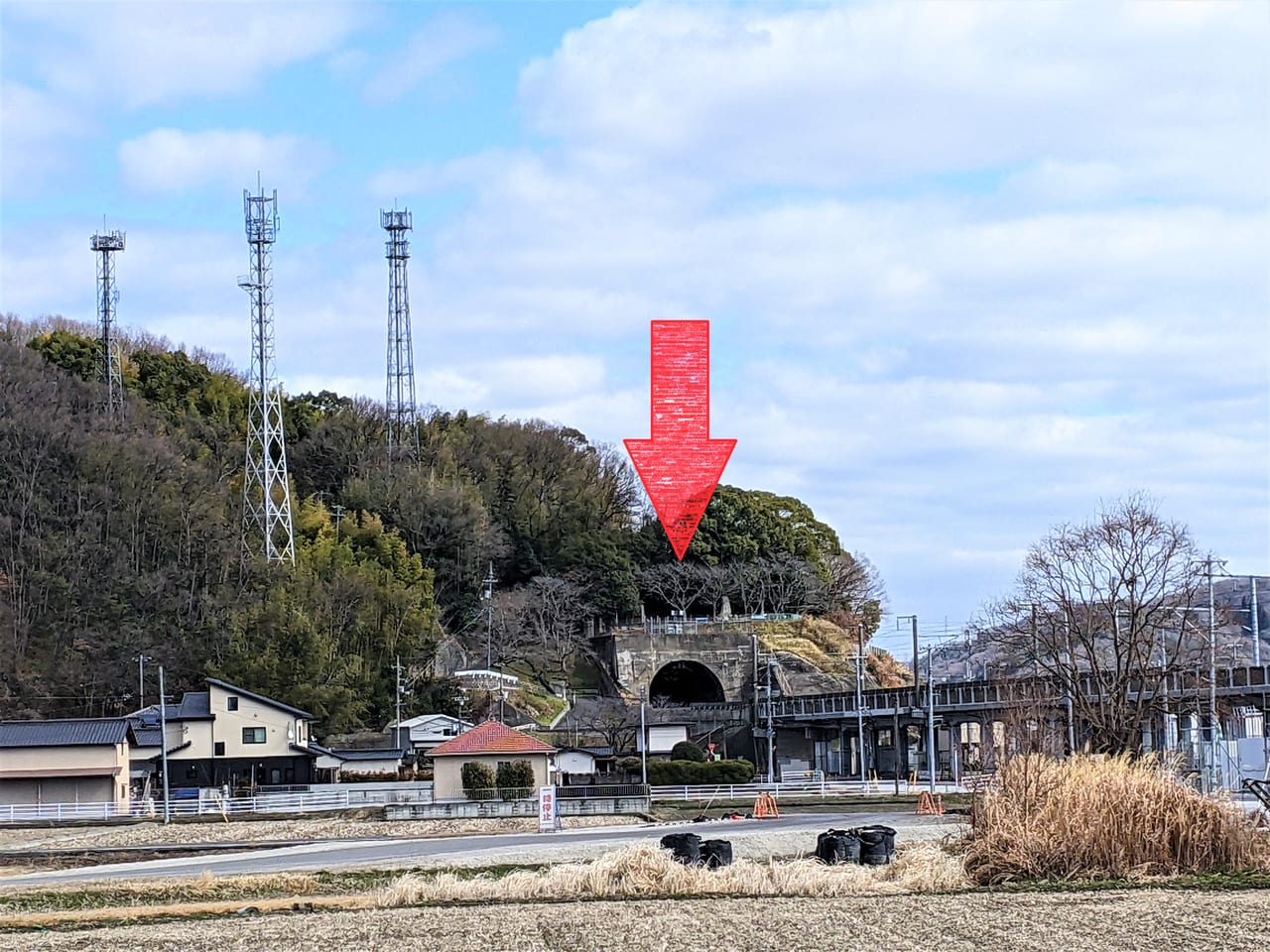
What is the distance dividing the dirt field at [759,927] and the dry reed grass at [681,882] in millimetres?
802

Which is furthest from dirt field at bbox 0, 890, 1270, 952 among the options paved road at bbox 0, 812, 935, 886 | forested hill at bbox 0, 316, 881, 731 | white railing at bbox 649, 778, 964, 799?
forested hill at bbox 0, 316, 881, 731

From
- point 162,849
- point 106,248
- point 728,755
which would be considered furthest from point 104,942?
point 106,248

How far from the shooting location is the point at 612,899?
21234 millimetres

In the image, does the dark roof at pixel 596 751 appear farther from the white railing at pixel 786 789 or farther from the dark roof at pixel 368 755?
the dark roof at pixel 368 755

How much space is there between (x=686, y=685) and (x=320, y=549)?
21979 mm

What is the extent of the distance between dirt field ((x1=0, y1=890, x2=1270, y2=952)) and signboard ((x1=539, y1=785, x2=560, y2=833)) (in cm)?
1561

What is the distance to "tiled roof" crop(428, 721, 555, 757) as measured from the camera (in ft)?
155

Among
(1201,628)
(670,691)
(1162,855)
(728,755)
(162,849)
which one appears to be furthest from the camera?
(670,691)

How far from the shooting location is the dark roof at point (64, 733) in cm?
4884

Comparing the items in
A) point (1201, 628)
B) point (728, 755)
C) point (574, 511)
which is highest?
point (574, 511)

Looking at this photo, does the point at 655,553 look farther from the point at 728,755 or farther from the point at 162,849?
the point at 162,849

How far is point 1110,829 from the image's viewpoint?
21266 mm

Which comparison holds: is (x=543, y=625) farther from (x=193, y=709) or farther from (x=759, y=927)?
(x=759, y=927)

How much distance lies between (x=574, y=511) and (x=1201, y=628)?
42.7 meters
